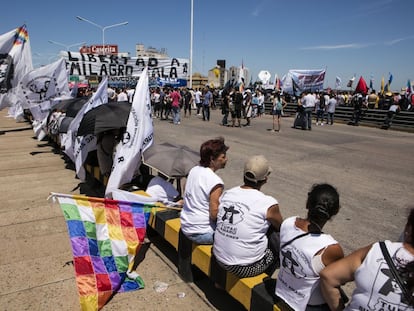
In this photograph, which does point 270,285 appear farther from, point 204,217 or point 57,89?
point 57,89

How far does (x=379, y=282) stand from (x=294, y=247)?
60 centimetres

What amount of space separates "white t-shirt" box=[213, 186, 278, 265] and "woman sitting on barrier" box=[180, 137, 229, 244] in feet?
1.15

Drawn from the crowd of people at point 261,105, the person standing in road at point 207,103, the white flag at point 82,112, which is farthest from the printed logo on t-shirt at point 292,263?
the person standing in road at point 207,103

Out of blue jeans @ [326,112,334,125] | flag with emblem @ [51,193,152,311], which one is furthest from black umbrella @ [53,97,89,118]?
blue jeans @ [326,112,334,125]

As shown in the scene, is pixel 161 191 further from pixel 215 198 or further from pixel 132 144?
pixel 215 198

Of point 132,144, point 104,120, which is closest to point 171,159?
point 132,144

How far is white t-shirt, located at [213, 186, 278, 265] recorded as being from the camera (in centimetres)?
271

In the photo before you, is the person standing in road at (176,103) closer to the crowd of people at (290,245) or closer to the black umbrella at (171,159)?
the black umbrella at (171,159)

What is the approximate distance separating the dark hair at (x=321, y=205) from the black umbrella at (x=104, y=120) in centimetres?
339

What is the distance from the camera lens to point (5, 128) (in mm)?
15195

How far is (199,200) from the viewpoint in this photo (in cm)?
327

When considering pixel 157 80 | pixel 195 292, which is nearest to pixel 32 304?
pixel 195 292

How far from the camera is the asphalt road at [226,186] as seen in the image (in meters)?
3.30

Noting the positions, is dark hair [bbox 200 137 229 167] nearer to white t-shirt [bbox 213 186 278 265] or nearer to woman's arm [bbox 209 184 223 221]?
woman's arm [bbox 209 184 223 221]
